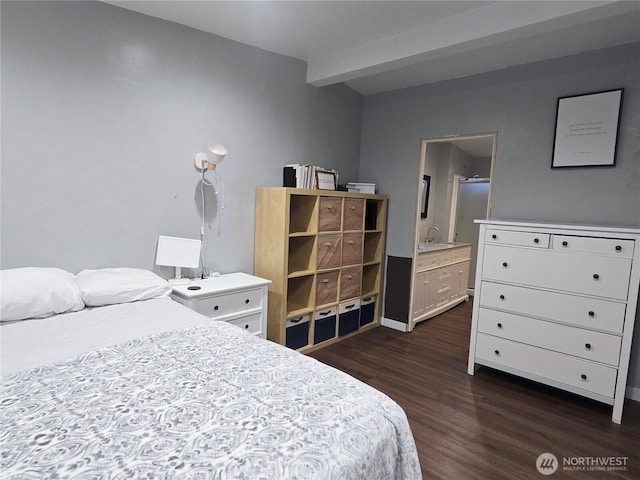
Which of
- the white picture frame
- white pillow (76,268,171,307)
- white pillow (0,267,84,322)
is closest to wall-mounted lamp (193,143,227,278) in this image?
white pillow (76,268,171,307)

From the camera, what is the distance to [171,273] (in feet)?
8.55

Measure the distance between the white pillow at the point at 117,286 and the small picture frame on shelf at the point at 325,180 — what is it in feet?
5.27

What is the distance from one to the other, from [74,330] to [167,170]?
128 centimetres

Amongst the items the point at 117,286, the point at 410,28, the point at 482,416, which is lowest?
the point at 482,416

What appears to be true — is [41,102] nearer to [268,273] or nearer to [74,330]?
[74,330]

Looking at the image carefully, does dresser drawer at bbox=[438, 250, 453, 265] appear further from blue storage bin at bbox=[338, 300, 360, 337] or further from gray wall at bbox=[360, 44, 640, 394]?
blue storage bin at bbox=[338, 300, 360, 337]

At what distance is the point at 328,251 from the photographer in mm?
3256

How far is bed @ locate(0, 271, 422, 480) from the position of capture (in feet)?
2.73

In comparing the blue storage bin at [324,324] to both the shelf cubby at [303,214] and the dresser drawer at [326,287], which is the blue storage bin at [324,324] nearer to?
the dresser drawer at [326,287]

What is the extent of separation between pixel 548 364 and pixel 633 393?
2.28 ft

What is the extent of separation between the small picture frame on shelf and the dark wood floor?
4.99ft

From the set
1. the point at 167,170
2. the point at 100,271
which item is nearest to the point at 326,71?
the point at 167,170

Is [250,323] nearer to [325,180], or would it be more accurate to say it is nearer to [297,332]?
[297,332]

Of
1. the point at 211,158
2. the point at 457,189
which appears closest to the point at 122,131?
the point at 211,158
